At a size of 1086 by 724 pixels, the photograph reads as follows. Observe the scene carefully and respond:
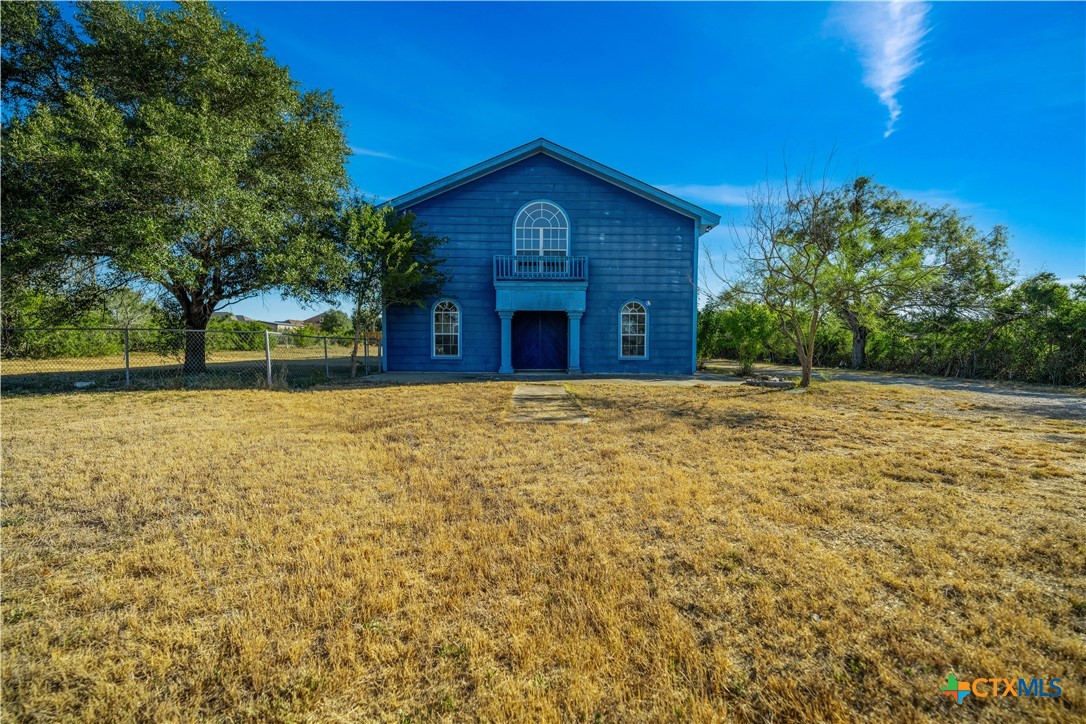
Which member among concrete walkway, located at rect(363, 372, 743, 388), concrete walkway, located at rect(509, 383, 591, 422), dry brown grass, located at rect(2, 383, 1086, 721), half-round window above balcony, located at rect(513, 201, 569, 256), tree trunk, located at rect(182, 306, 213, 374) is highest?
half-round window above balcony, located at rect(513, 201, 569, 256)

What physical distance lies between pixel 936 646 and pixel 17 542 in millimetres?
5188

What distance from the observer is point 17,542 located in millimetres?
2662

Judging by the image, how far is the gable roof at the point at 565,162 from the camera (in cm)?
1277

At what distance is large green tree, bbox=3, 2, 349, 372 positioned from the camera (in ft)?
Result: 25.9

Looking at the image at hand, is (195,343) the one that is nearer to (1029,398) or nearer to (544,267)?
(544,267)

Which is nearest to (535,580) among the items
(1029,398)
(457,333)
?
(457,333)

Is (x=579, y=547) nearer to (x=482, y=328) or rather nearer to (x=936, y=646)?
(x=936, y=646)

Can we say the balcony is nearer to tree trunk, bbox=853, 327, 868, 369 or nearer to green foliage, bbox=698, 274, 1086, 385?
green foliage, bbox=698, 274, 1086, 385

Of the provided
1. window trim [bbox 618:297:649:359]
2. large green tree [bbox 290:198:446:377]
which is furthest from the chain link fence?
window trim [bbox 618:297:649:359]

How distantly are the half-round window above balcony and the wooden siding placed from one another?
22 cm

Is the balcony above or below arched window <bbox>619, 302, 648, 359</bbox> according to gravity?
above

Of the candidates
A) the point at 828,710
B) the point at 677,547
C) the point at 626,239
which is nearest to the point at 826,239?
the point at 626,239

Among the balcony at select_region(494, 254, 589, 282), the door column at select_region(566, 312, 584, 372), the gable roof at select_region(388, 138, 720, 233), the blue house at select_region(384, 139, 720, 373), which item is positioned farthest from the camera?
the door column at select_region(566, 312, 584, 372)

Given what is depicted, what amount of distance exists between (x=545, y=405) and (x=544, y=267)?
261 inches
